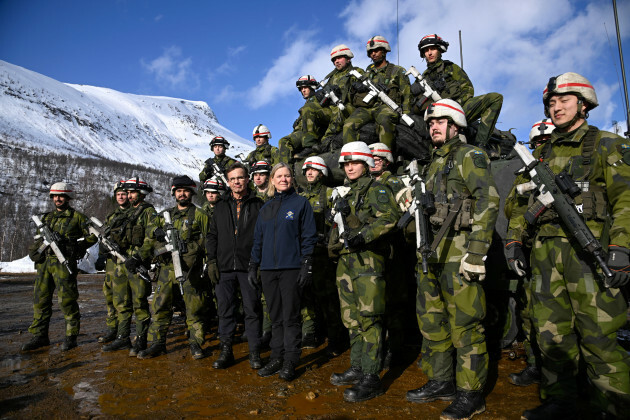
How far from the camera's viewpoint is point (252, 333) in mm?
4684

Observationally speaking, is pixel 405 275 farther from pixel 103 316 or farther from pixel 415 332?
pixel 103 316

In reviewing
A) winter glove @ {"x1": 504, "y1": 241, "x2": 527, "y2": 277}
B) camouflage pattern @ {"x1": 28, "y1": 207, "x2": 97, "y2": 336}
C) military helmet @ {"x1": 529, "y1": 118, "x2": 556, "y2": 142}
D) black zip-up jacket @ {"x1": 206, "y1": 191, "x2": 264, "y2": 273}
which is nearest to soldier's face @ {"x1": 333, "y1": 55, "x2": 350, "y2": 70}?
military helmet @ {"x1": 529, "y1": 118, "x2": 556, "y2": 142}

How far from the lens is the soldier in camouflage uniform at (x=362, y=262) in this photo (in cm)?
383

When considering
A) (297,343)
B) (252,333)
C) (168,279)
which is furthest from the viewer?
(168,279)

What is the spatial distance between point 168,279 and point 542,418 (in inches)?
192

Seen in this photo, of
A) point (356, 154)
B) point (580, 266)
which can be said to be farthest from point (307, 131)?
point (580, 266)

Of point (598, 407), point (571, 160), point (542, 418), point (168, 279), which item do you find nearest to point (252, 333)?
point (168, 279)

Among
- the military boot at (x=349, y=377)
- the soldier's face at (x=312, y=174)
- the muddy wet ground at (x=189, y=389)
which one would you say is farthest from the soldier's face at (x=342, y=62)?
the military boot at (x=349, y=377)

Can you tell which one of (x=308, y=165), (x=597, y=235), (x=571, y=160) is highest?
(x=308, y=165)

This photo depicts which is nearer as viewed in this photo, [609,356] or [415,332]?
[609,356]

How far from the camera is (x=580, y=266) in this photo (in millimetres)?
Answer: 2881

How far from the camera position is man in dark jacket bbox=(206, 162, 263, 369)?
4.71 m

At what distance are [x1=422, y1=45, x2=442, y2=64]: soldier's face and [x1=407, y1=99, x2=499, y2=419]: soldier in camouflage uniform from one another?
351 cm

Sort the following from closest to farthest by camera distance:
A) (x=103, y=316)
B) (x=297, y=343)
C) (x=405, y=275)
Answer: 1. (x=297, y=343)
2. (x=405, y=275)
3. (x=103, y=316)
